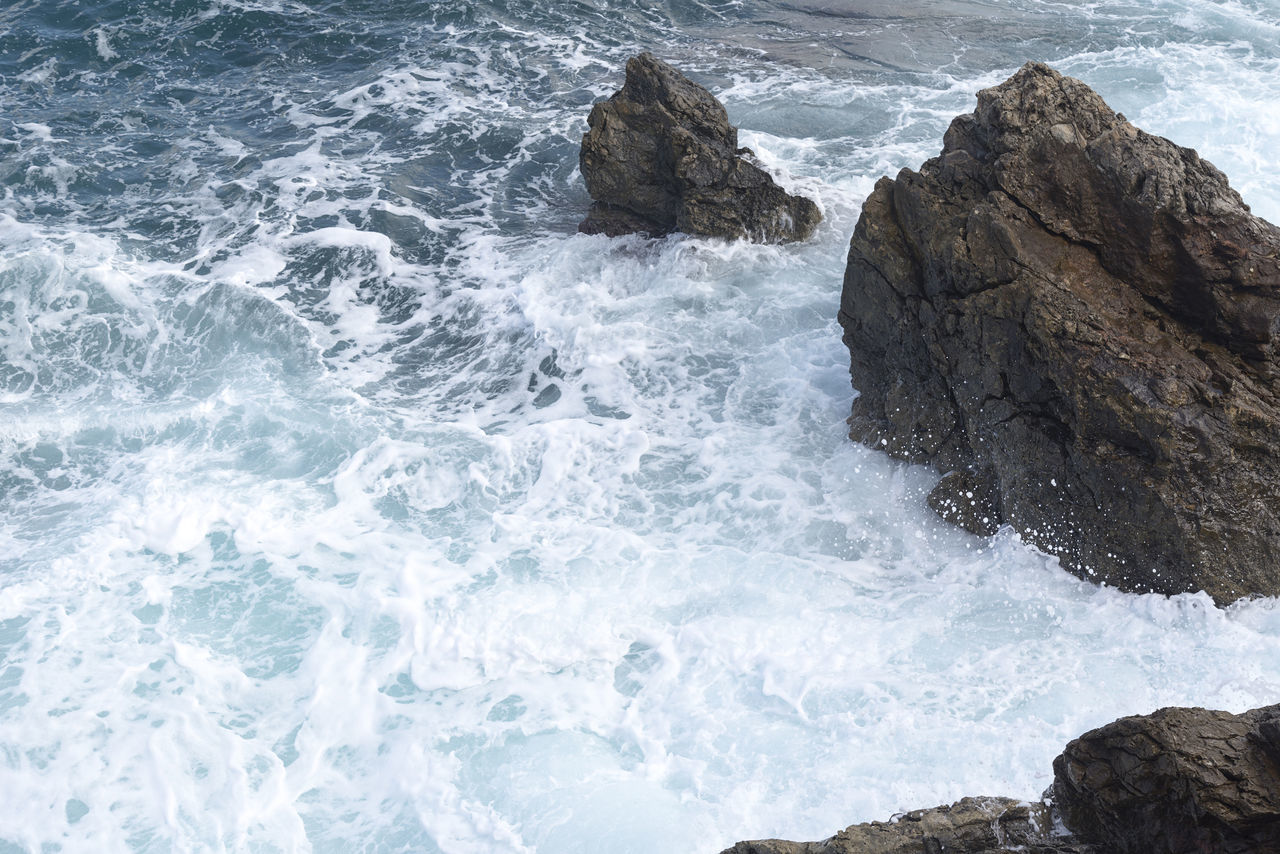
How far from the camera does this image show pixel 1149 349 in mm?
7398

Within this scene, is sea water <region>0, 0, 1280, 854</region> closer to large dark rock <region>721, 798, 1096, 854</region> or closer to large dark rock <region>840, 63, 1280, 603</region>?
large dark rock <region>840, 63, 1280, 603</region>

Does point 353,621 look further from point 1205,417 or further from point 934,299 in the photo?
point 1205,417

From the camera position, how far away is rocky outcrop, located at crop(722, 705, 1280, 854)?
4.18 metres

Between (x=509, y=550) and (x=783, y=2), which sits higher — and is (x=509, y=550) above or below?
below

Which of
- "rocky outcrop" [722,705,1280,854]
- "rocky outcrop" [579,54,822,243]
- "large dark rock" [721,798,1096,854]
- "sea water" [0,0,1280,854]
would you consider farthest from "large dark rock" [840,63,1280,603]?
"rocky outcrop" [579,54,822,243]

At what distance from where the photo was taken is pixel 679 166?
1184 centimetres

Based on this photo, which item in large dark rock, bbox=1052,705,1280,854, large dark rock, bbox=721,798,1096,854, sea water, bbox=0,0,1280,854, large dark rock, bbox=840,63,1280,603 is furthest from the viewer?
large dark rock, bbox=840,63,1280,603

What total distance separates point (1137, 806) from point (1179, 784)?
0.22 m

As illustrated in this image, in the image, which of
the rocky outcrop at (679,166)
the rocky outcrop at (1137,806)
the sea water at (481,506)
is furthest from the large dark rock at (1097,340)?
the rocky outcrop at (679,166)

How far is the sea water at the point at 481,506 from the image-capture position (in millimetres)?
6910

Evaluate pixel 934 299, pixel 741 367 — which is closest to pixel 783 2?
pixel 741 367

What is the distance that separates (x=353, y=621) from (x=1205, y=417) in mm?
6528

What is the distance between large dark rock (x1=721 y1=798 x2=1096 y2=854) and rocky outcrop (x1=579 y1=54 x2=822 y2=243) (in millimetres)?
8379

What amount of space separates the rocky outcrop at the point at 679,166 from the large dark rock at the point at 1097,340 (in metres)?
3.60
